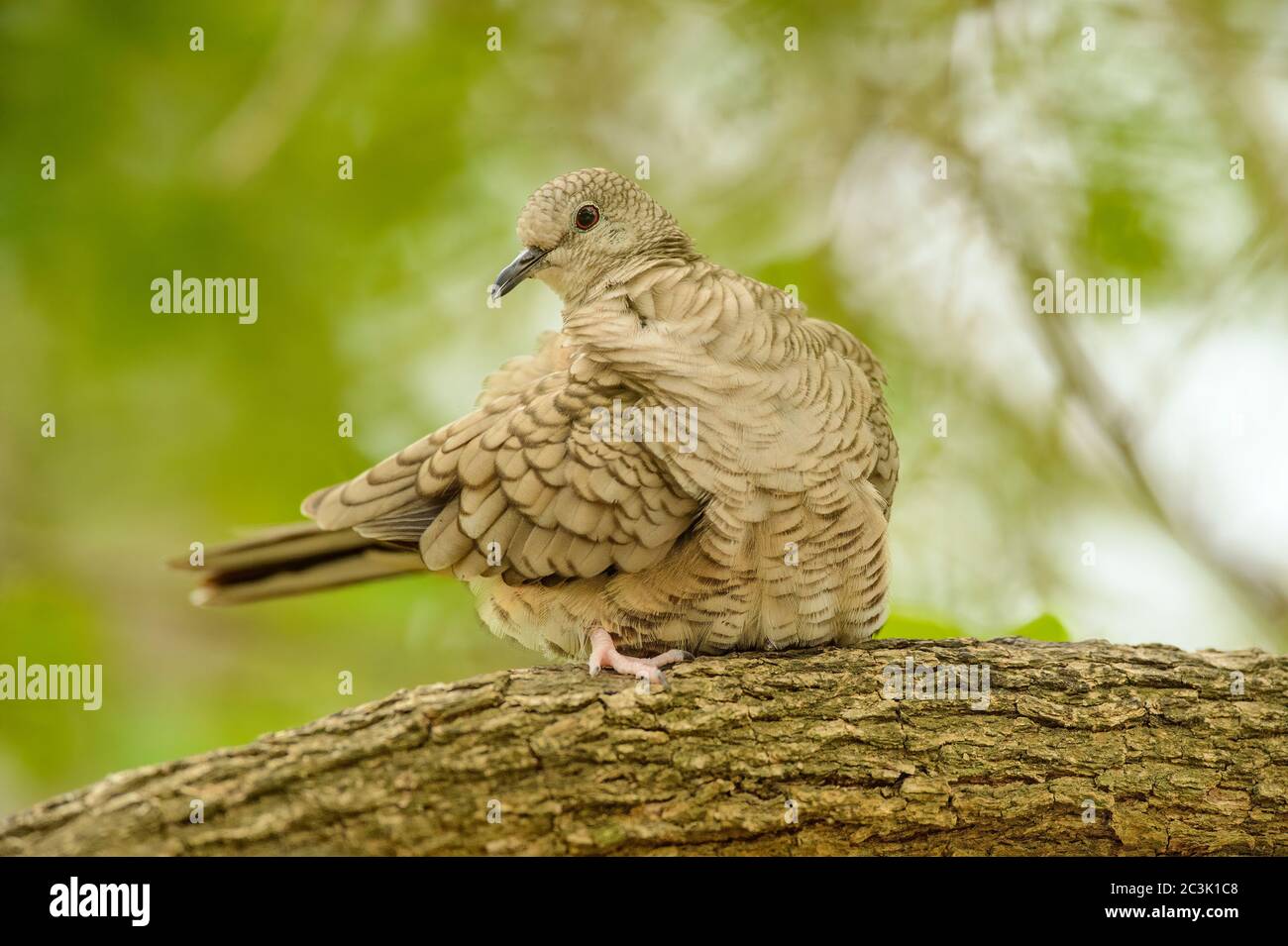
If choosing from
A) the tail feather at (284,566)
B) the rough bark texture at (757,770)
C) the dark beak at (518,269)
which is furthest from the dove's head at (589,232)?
the rough bark texture at (757,770)

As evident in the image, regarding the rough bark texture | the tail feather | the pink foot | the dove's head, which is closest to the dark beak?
the dove's head

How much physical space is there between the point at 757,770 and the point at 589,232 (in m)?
1.80

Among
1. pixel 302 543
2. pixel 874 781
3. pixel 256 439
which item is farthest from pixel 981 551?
pixel 256 439

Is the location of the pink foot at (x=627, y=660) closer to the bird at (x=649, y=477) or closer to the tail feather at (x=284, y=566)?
the bird at (x=649, y=477)

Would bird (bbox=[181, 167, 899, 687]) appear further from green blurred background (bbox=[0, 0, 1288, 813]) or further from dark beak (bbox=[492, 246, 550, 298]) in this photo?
green blurred background (bbox=[0, 0, 1288, 813])

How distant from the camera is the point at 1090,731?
10.6ft

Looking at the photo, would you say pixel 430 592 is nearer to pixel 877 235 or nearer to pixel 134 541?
pixel 134 541

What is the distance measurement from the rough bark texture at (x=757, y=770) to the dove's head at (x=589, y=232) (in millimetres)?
1321

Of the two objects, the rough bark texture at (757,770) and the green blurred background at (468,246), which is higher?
the green blurred background at (468,246)

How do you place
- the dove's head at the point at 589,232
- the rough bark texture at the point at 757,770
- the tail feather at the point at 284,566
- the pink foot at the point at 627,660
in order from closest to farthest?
the rough bark texture at the point at 757,770
the pink foot at the point at 627,660
the dove's head at the point at 589,232
the tail feather at the point at 284,566

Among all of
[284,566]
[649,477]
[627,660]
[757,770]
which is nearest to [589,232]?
[649,477]

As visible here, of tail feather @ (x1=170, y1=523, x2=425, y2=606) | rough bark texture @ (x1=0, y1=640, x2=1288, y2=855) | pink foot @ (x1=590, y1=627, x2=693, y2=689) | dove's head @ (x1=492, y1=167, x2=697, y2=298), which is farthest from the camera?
tail feather @ (x1=170, y1=523, x2=425, y2=606)

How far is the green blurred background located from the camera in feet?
16.9

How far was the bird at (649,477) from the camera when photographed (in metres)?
3.26
